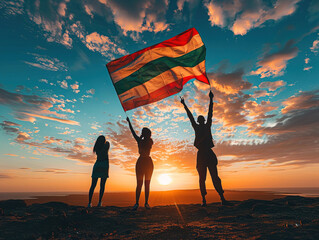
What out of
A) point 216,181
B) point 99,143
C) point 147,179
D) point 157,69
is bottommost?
point 216,181

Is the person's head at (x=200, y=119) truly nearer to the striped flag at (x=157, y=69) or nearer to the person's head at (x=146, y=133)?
the striped flag at (x=157, y=69)

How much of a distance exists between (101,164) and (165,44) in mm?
5583

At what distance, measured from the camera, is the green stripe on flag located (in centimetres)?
735

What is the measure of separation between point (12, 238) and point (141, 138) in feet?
13.4

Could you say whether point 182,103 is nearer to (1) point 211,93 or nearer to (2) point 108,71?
(1) point 211,93

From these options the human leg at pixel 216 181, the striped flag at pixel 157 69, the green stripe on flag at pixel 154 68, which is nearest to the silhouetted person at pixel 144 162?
the striped flag at pixel 157 69

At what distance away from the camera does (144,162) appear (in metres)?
6.02

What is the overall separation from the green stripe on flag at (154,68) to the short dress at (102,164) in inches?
103

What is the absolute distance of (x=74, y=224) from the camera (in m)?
3.56

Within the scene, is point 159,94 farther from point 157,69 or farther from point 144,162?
point 144,162

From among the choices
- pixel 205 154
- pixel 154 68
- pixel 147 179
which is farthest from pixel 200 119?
pixel 154 68

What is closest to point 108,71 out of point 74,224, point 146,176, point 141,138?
point 141,138

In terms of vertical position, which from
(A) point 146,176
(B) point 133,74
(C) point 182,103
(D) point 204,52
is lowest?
(A) point 146,176

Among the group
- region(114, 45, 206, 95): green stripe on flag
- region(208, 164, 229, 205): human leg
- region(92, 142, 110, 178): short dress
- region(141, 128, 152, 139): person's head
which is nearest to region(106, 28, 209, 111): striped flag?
region(114, 45, 206, 95): green stripe on flag
